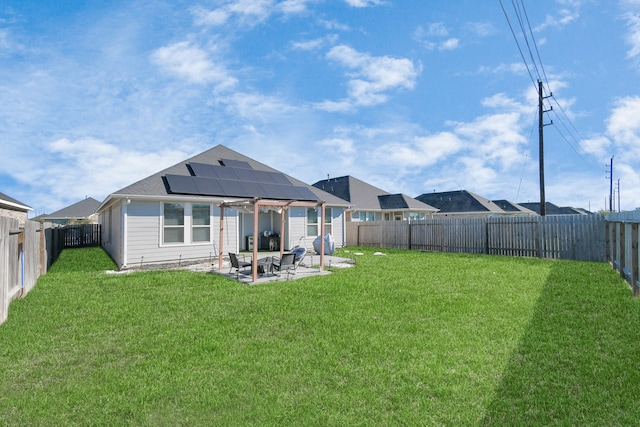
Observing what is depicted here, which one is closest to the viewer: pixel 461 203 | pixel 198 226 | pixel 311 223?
pixel 198 226

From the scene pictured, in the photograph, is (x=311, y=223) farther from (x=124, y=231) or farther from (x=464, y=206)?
(x=464, y=206)

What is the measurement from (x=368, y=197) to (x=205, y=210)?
17.1 metres

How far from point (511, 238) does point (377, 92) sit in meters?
9.25

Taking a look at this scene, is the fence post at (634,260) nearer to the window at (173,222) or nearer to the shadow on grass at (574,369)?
the shadow on grass at (574,369)

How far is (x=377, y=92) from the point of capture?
46.8 feet

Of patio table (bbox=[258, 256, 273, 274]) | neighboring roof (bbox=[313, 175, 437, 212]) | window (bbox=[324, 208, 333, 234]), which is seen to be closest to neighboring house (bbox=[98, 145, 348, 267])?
window (bbox=[324, 208, 333, 234])

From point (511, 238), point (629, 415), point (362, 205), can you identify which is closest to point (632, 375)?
point (629, 415)

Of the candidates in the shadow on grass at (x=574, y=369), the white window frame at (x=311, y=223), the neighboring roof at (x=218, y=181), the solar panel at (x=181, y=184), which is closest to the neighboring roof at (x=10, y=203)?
the neighboring roof at (x=218, y=181)

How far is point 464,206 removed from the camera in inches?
1352

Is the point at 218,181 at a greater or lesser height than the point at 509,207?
greater

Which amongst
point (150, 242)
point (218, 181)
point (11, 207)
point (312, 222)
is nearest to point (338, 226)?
point (312, 222)

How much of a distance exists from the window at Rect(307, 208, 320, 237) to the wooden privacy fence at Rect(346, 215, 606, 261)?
4927 millimetres

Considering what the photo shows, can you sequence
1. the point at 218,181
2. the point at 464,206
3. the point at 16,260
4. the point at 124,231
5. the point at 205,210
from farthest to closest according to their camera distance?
the point at 464,206, the point at 218,181, the point at 205,210, the point at 124,231, the point at 16,260

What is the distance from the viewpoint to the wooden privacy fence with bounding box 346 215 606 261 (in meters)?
12.8
